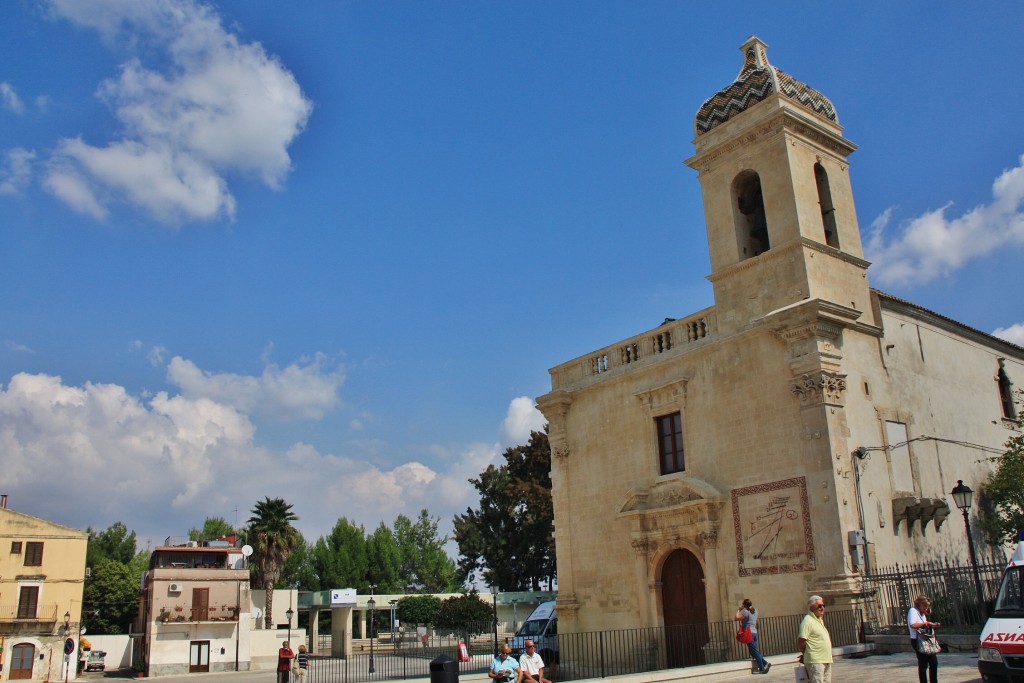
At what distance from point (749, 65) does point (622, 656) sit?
15.0 metres

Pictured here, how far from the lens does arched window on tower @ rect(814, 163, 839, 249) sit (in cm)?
1981

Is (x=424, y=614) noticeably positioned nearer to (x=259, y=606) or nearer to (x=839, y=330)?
(x=259, y=606)

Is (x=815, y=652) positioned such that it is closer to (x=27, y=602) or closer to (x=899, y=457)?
(x=899, y=457)

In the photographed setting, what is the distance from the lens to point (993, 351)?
23484mm

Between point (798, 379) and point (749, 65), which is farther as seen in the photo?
point (749, 65)

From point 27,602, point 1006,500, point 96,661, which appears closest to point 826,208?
point 1006,500

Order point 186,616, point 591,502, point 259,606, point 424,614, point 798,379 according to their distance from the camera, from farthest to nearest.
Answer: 1. point 424,614
2. point 259,606
3. point 186,616
4. point 591,502
5. point 798,379

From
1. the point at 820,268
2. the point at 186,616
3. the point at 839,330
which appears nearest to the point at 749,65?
the point at 820,268

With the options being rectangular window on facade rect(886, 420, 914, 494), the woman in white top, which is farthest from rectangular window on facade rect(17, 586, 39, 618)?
the woman in white top

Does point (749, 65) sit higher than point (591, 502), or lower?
higher

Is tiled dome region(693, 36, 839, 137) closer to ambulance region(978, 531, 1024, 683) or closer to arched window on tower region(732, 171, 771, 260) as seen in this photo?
arched window on tower region(732, 171, 771, 260)

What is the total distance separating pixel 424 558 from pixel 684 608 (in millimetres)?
55944

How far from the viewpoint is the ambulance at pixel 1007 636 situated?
9656 mm

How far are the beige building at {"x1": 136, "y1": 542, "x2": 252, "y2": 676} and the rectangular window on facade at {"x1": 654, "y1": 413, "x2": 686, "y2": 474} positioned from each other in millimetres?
29051
